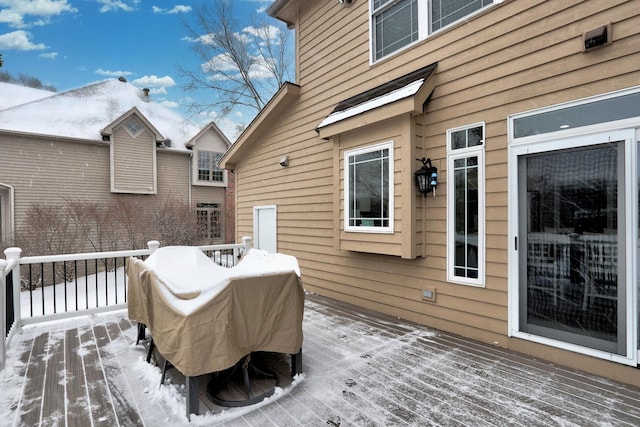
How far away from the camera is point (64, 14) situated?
794 inches

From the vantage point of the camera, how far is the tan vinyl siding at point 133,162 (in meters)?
11.6

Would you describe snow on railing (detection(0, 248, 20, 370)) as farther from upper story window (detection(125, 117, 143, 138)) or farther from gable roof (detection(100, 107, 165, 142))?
upper story window (detection(125, 117, 143, 138))

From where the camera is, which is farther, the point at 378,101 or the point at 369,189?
the point at 369,189

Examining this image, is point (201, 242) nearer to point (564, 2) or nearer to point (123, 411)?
point (123, 411)

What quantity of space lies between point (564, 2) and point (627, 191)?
5.61 feet

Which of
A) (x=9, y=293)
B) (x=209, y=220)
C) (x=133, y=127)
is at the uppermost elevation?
(x=133, y=127)

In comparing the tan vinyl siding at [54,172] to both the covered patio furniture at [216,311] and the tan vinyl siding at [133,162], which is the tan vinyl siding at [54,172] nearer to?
the tan vinyl siding at [133,162]

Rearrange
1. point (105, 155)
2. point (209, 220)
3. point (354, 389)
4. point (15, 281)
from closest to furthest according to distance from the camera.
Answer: point (354, 389)
point (15, 281)
point (105, 155)
point (209, 220)

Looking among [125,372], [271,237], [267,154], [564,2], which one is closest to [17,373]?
[125,372]

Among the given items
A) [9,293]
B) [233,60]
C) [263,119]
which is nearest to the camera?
[9,293]

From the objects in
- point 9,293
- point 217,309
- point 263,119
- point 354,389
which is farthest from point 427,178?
point 9,293

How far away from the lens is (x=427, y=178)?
3.66m

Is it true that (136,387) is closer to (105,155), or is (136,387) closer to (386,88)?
Answer: (386,88)

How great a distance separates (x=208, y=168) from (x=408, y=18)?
11633 millimetres
